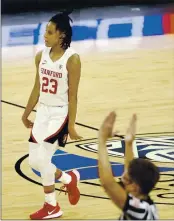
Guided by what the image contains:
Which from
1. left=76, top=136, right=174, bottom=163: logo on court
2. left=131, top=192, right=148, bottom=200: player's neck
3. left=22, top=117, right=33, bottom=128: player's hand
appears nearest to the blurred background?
left=76, top=136, right=174, bottom=163: logo on court

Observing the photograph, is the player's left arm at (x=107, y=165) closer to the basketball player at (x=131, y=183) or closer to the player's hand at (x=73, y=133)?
the basketball player at (x=131, y=183)

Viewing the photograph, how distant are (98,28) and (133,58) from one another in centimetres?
224

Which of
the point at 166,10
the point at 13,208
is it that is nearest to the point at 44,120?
Result: the point at 13,208

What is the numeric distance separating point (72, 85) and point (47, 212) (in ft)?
3.60

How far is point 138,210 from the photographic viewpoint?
12.0ft

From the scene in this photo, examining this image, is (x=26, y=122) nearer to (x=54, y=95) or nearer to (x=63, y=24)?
(x=54, y=95)

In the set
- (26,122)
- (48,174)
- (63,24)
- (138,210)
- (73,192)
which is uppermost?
(63,24)

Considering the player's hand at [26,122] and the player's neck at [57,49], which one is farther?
the player's hand at [26,122]

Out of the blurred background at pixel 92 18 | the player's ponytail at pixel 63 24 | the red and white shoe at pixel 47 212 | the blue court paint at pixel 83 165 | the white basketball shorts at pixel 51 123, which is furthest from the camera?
the blurred background at pixel 92 18

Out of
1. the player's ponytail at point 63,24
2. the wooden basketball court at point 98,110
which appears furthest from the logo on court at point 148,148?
the player's ponytail at point 63,24

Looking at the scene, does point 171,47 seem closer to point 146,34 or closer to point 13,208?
point 146,34

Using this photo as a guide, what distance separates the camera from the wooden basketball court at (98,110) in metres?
6.20

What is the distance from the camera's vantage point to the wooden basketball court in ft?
20.3

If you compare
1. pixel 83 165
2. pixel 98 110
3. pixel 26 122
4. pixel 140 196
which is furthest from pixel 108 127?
pixel 98 110
